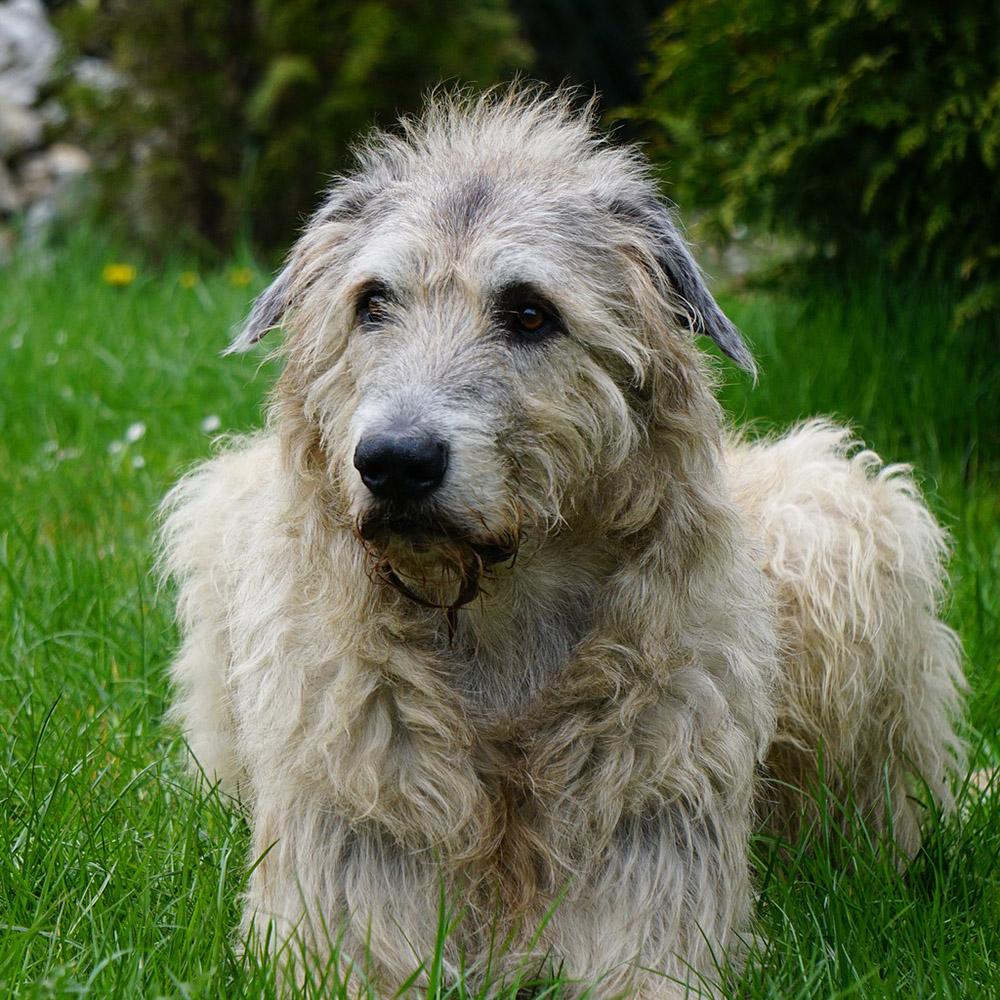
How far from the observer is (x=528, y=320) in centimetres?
286

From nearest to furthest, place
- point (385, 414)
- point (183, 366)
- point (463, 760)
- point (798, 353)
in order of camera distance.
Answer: point (385, 414), point (463, 760), point (798, 353), point (183, 366)

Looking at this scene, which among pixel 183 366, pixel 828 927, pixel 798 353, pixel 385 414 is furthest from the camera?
pixel 183 366

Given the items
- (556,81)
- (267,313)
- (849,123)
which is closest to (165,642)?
(267,313)

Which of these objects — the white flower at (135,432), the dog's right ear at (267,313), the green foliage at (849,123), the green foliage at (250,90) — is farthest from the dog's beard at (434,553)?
the green foliage at (250,90)

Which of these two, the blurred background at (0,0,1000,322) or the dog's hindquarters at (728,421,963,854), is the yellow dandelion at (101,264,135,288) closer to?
the blurred background at (0,0,1000,322)

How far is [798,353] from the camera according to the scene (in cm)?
628

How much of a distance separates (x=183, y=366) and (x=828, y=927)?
4.69 m

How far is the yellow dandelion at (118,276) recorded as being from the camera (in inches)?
336

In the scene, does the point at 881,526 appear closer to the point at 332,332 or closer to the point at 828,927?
the point at 828,927

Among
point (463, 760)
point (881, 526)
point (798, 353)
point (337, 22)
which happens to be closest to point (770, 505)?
point (881, 526)

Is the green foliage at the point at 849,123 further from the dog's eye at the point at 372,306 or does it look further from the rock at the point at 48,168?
the rock at the point at 48,168

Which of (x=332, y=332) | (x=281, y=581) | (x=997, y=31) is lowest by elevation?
(x=281, y=581)

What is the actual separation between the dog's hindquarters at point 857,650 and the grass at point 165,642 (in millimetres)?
162

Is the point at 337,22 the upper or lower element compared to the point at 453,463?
lower
